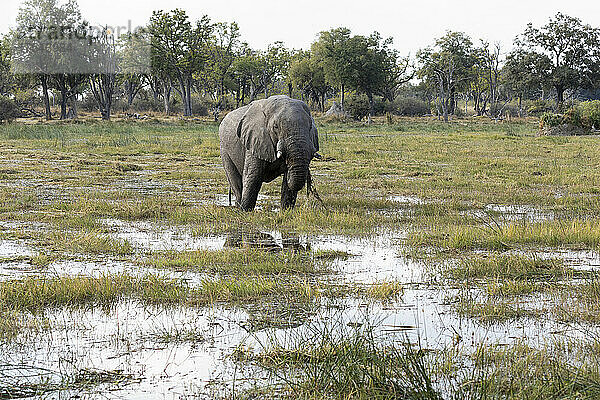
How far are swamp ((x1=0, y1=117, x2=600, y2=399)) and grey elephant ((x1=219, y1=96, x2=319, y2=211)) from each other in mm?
492

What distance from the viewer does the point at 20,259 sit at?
26.0 feet

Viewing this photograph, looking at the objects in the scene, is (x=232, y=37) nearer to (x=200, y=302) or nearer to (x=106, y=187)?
(x=106, y=187)

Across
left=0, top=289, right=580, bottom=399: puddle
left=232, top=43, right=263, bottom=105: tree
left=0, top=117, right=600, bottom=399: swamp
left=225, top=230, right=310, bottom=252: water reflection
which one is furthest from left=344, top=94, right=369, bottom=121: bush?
left=0, top=289, right=580, bottom=399: puddle

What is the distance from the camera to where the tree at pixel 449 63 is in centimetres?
8031

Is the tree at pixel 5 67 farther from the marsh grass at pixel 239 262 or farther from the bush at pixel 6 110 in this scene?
the marsh grass at pixel 239 262

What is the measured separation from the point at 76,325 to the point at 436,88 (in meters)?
86.0

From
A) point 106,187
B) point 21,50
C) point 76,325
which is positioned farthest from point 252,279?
point 21,50

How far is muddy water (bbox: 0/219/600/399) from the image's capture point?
14.7ft

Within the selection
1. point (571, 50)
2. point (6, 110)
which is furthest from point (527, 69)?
point (6, 110)

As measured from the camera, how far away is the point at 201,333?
5.41 metres

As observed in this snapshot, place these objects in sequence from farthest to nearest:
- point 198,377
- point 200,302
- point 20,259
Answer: point 20,259, point 200,302, point 198,377

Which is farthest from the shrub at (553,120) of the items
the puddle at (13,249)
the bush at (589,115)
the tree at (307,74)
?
the tree at (307,74)

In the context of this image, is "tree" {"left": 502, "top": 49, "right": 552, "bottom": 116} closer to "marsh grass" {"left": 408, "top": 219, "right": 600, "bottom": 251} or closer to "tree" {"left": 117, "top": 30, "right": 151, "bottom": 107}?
"tree" {"left": 117, "top": 30, "right": 151, "bottom": 107}

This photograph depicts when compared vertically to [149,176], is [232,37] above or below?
above
